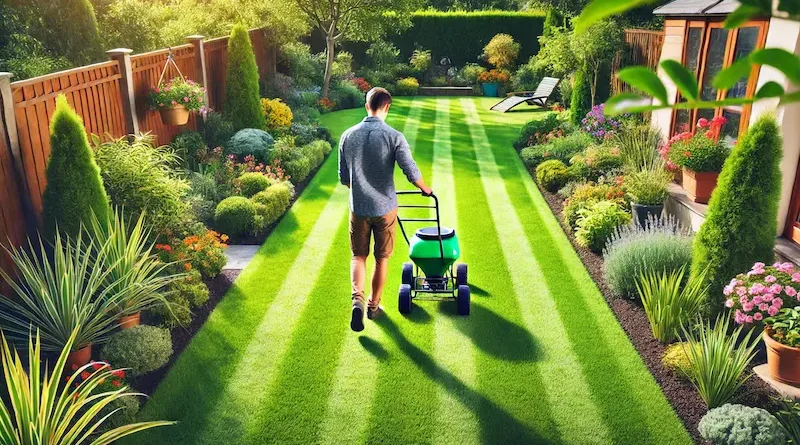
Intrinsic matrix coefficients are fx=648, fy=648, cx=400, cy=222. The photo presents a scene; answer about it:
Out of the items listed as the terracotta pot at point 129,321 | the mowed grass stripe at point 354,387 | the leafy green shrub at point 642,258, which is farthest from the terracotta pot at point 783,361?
the terracotta pot at point 129,321

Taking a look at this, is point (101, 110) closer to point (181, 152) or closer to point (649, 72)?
point (181, 152)

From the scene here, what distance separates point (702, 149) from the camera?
777 cm

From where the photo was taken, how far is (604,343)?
5.59 meters

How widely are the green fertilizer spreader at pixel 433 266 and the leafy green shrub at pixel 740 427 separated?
7.59ft

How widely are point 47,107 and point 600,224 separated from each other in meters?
6.05

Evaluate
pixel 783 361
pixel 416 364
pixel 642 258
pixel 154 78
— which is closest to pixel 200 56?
pixel 154 78

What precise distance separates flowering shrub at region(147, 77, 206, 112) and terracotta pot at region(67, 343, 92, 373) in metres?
4.88

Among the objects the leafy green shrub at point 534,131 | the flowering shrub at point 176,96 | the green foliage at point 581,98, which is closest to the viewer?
the flowering shrub at point 176,96

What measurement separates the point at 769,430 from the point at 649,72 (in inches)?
167

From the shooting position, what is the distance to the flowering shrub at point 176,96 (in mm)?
8920

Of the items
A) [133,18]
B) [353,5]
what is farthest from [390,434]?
[353,5]

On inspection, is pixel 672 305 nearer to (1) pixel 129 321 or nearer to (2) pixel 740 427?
(2) pixel 740 427

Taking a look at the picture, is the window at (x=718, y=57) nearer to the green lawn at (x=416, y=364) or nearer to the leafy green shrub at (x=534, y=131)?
the green lawn at (x=416, y=364)

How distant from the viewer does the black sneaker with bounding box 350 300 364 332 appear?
5.63 meters
